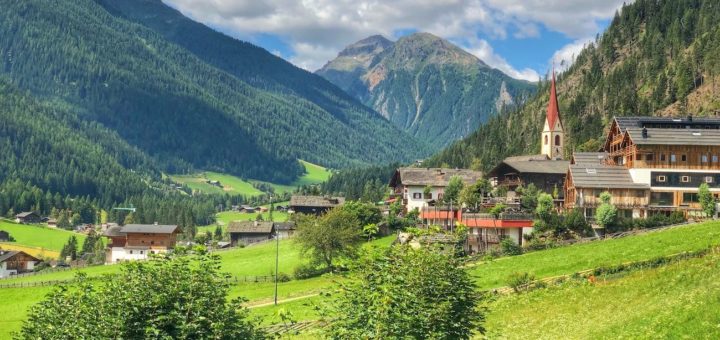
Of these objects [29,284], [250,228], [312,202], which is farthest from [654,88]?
[29,284]

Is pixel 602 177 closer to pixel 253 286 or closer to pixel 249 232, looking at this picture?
pixel 253 286

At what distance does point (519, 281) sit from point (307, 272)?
4100 cm

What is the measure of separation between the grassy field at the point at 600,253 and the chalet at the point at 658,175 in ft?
43.9

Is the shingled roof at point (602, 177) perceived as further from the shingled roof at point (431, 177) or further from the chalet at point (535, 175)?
the shingled roof at point (431, 177)

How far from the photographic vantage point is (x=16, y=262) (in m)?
167

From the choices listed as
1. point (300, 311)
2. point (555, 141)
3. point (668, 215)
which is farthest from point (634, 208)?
point (555, 141)

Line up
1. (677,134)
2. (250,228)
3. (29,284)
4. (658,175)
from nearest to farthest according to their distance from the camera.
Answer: (658,175), (677,134), (29,284), (250,228)

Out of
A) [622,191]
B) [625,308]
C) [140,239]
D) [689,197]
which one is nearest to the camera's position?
[625,308]

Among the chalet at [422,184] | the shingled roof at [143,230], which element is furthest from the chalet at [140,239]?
the chalet at [422,184]

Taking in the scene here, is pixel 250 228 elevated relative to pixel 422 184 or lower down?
lower down

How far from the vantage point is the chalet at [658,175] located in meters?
78.6

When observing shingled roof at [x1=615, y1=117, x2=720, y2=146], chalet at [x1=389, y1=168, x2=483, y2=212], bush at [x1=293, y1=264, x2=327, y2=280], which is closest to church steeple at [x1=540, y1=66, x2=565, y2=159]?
chalet at [x1=389, y1=168, x2=483, y2=212]

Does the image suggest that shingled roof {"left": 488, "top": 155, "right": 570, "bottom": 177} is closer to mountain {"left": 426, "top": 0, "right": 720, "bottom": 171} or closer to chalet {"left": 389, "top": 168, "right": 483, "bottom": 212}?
chalet {"left": 389, "top": 168, "right": 483, "bottom": 212}

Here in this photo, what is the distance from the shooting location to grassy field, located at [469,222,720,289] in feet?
174
